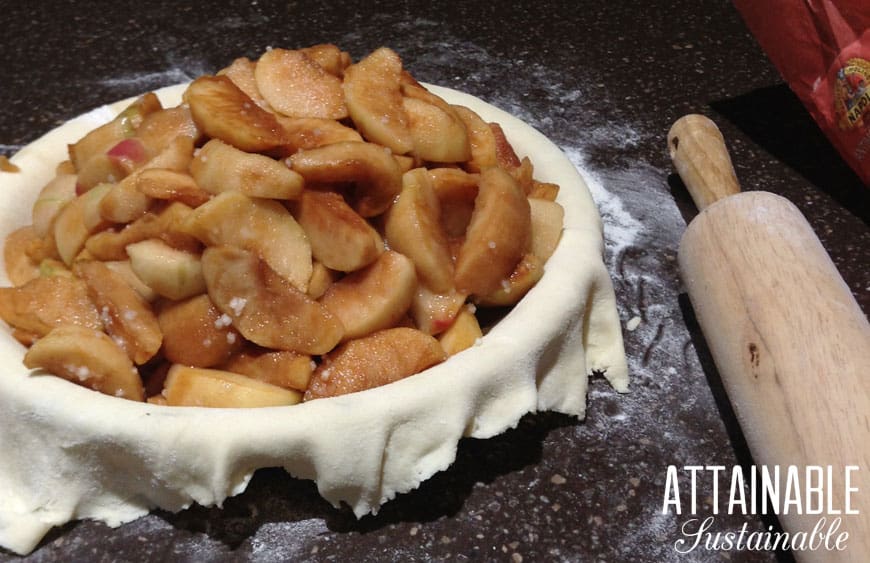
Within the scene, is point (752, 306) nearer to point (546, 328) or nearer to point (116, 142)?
point (546, 328)

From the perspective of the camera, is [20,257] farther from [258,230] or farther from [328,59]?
[328,59]

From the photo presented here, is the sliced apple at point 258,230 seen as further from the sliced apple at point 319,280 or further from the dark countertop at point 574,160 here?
the dark countertop at point 574,160

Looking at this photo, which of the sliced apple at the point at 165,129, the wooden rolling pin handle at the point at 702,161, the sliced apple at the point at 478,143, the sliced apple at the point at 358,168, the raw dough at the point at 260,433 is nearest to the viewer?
the raw dough at the point at 260,433

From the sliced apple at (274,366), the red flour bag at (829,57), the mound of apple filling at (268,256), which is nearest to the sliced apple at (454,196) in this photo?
the mound of apple filling at (268,256)

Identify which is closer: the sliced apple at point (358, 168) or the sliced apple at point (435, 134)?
the sliced apple at point (358, 168)

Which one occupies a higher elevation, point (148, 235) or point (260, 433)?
point (148, 235)

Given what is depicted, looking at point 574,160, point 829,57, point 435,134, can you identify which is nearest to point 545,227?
point 435,134
